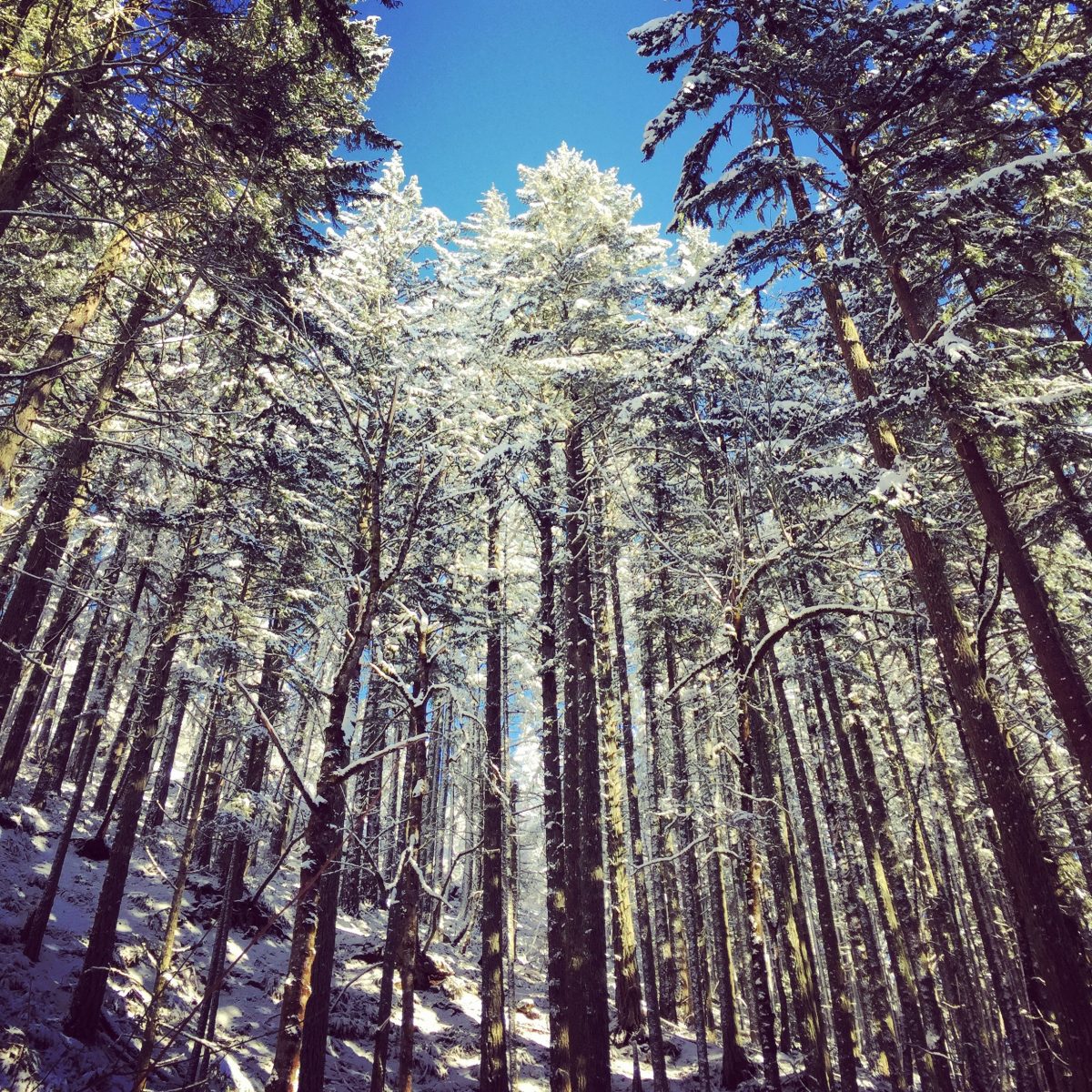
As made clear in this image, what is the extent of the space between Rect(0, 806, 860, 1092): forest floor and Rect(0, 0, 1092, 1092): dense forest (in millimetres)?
133

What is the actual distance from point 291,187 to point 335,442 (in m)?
8.39

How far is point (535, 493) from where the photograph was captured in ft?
43.0

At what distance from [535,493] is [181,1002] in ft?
42.6

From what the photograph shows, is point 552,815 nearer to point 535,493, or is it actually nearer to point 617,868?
point 617,868

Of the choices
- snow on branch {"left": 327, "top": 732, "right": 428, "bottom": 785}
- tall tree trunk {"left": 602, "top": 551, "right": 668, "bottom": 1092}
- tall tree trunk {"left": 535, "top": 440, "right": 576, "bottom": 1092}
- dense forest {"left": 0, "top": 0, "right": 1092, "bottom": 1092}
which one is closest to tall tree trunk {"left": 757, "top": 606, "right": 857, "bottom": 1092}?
dense forest {"left": 0, "top": 0, "right": 1092, "bottom": 1092}

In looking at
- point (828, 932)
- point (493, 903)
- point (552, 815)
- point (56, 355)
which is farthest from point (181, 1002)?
point (828, 932)

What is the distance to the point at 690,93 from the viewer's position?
30.2 feet

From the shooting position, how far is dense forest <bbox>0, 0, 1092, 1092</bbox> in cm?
662

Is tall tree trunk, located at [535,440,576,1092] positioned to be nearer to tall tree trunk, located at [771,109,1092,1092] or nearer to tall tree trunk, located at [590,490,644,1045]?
tall tree trunk, located at [590,490,644,1045]

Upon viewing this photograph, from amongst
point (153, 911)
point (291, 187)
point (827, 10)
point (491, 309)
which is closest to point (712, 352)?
point (827, 10)

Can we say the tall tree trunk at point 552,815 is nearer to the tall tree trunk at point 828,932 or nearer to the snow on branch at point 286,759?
the tall tree trunk at point 828,932

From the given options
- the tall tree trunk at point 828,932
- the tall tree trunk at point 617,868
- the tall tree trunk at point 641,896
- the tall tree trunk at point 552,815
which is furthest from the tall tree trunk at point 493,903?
the tall tree trunk at point 828,932

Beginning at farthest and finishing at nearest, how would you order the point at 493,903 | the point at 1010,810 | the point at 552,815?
the point at 493,903 → the point at 552,815 → the point at 1010,810

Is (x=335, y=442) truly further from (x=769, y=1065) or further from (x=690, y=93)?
(x=769, y=1065)
